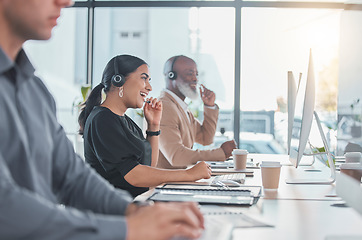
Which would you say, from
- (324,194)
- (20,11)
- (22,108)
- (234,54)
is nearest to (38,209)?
(22,108)

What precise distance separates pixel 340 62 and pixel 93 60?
2921mm

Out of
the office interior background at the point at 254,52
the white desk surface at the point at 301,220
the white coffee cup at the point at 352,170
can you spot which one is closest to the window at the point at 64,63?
the office interior background at the point at 254,52

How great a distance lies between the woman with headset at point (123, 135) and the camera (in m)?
1.99

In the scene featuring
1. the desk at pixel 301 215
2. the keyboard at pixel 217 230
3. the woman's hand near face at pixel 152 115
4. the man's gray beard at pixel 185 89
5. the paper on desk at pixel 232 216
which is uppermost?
the man's gray beard at pixel 185 89

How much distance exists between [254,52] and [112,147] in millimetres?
3391

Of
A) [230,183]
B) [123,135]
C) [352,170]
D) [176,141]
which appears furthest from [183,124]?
[352,170]

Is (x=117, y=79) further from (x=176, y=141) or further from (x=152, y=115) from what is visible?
(x=176, y=141)

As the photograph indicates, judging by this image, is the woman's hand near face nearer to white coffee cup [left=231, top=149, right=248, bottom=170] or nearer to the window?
white coffee cup [left=231, top=149, right=248, bottom=170]

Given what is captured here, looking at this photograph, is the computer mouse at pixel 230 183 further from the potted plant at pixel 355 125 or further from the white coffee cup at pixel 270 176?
the potted plant at pixel 355 125

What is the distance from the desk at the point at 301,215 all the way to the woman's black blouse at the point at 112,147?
2.09 ft

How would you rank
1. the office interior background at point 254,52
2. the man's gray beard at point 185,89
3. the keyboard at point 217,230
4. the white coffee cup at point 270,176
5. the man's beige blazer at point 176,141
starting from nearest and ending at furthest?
the keyboard at point 217,230, the white coffee cup at point 270,176, the man's beige blazer at point 176,141, the man's gray beard at point 185,89, the office interior background at point 254,52

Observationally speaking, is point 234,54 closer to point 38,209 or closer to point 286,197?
point 286,197

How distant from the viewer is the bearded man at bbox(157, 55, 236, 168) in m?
2.93

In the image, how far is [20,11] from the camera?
0.94m
